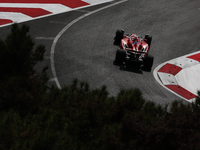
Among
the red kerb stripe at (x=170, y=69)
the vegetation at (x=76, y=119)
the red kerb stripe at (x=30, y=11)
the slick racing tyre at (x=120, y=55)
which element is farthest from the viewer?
the red kerb stripe at (x=30, y=11)

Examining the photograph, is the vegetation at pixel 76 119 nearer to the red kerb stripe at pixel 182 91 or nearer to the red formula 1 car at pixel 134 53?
the red kerb stripe at pixel 182 91

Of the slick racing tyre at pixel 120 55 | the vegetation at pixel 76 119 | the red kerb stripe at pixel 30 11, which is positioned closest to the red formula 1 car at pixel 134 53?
the slick racing tyre at pixel 120 55

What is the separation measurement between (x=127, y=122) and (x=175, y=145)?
0.84 m

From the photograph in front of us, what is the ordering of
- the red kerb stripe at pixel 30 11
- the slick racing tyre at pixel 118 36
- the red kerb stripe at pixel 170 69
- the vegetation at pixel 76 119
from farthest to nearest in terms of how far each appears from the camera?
the red kerb stripe at pixel 30 11 → the slick racing tyre at pixel 118 36 → the red kerb stripe at pixel 170 69 → the vegetation at pixel 76 119

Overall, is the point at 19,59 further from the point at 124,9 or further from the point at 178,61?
the point at 124,9

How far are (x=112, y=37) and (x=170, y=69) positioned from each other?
Answer: 3.95 metres

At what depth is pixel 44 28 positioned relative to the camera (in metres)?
16.9

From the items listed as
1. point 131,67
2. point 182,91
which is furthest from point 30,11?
point 182,91

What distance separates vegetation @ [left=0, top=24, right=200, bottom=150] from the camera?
182 inches

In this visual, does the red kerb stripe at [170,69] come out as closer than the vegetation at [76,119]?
No

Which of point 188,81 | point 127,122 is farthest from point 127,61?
point 127,122

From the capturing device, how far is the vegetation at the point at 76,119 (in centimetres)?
463

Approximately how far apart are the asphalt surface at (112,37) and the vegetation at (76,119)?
5.37 meters

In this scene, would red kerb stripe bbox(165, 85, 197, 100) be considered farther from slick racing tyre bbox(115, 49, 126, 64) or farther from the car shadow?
slick racing tyre bbox(115, 49, 126, 64)
